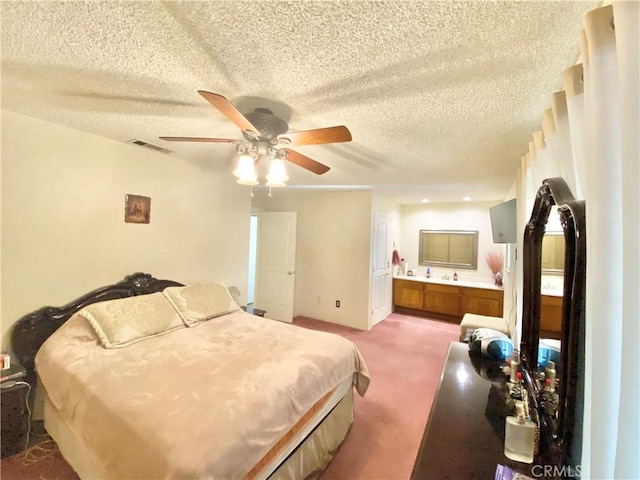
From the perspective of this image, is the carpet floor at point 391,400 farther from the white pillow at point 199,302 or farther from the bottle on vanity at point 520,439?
the white pillow at point 199,302

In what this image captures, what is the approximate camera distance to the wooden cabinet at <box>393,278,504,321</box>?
4.47 metres

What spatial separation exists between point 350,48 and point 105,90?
1465 mm

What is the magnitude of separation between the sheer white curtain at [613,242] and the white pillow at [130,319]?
2.53 metres

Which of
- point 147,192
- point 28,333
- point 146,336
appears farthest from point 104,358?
point 147,192

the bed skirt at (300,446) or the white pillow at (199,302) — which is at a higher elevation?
the white pillow at (199,302)

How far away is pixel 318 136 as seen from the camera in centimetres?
155

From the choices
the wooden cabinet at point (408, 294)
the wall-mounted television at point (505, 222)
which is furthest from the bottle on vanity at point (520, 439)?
the wooden cabinet at point (408, 294)

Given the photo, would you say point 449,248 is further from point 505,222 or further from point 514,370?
point 514,370

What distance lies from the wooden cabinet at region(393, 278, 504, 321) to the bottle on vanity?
4.08 meters

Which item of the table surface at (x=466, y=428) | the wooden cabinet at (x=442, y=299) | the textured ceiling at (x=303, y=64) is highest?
the textured ceiling at (x=303, y=64)

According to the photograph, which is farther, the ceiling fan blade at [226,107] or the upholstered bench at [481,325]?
the upholstered bench at [481,325]

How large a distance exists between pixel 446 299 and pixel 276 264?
3.21 metres

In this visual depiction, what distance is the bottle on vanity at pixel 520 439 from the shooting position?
93cm

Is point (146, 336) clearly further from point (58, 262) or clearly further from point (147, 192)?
point (147, 192)
